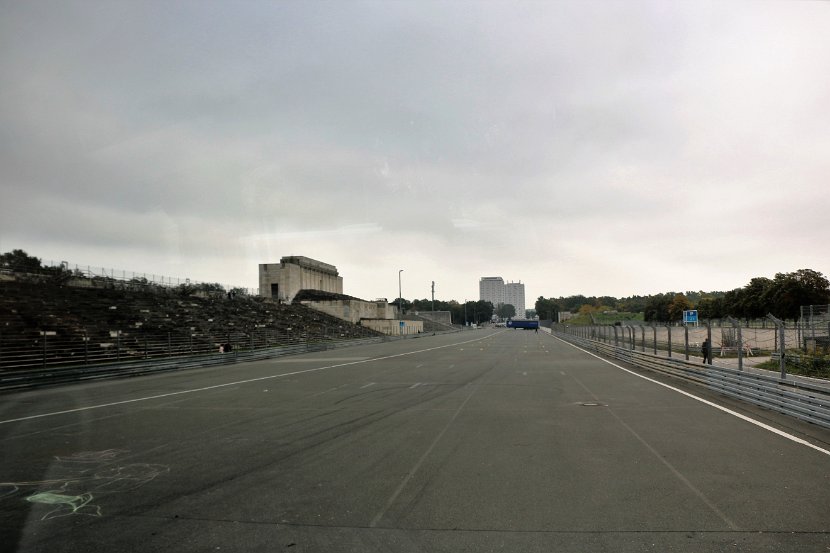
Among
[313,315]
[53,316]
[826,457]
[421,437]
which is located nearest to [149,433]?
[421,437]

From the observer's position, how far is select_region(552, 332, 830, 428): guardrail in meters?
10.8

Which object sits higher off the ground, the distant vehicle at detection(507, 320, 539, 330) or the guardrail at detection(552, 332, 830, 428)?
the guardrail at detection(552, 332, 830, 428)

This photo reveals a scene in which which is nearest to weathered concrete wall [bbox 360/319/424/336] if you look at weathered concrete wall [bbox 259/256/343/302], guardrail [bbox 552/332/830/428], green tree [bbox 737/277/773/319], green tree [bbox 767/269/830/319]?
weathered concrete wall [bbox 259/256/343/302]

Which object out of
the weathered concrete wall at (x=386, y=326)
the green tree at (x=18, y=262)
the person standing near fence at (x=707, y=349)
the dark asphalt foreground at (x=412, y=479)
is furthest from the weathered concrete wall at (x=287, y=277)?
the dark asphalt foreground at (x=412, y=479)

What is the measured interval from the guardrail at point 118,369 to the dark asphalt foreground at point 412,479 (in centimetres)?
814

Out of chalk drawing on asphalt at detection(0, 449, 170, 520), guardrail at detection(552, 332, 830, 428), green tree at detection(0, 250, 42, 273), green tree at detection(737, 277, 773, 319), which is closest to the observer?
chalk drawing on asphalt at detection(0, 449, 170, 520)

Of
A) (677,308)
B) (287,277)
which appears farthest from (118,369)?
(677,308)

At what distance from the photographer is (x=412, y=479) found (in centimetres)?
707

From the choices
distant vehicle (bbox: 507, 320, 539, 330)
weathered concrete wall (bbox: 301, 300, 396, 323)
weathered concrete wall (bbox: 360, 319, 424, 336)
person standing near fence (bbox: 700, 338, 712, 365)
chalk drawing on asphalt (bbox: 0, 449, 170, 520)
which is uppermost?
weathered concrete wall (bbox: 301, 300, 396, 323)

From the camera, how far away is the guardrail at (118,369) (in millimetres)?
20875

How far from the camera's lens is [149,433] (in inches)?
416

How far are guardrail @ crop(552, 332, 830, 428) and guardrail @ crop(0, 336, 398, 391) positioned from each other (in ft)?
78.8

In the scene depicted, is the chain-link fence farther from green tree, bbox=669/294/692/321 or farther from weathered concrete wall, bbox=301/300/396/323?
green tree, bbox=669/294/692/321

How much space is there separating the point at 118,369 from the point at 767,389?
25651mm
